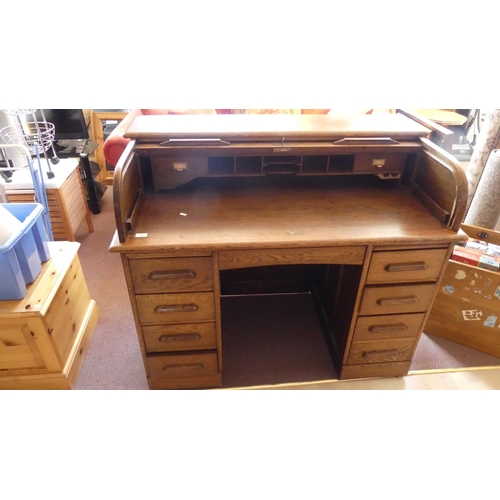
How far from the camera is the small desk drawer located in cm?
133

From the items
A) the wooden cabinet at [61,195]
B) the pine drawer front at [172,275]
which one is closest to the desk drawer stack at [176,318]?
the pine drawer front at [172,275]

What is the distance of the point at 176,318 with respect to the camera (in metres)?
1.23

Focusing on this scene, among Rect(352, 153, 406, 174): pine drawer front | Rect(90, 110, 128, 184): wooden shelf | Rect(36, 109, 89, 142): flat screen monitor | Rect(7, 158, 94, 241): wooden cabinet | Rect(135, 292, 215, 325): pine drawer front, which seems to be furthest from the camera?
Rect(90, 110, 128, 184): wooden shelf

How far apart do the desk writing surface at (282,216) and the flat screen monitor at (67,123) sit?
169 cm

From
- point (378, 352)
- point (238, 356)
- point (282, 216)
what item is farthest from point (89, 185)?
point (378, 352)

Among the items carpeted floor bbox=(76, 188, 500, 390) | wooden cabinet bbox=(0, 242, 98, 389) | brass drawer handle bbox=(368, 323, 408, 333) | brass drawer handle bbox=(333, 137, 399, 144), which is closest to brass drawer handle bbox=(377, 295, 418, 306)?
brass drawer handle bbox=(368, 323, 408, 333)

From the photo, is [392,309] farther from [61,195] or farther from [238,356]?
[61,195]

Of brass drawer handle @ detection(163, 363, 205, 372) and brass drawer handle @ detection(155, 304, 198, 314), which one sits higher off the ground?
brass drawer handle @ detection(155, 304, 198, 314)

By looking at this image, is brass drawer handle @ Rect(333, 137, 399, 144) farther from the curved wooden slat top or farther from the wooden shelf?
the wooden shelf

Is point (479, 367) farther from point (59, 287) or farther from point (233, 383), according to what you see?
point (59, 287)

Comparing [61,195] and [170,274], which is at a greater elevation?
[170,274]

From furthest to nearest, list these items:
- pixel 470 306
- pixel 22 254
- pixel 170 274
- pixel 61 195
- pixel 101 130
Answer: pixel 101 130
pixel 61 195
pixel 470 306
pixel 22 254
pixel 170 274

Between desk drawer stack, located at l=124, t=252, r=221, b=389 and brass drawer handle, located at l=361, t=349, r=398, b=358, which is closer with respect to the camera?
desk drawer stack, located at l=124, t=252, r=221, b=389
